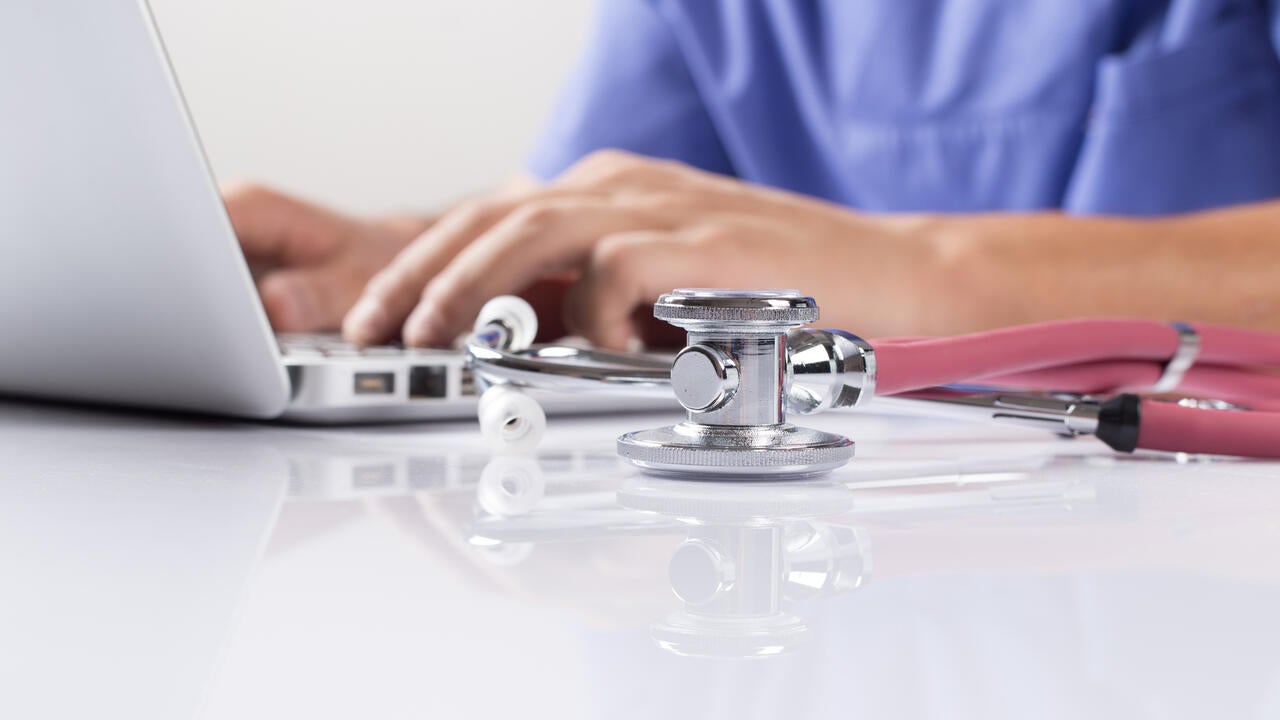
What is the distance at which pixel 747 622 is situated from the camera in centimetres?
23

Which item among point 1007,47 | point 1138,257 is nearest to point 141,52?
point 1138,257

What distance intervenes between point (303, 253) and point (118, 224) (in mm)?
641

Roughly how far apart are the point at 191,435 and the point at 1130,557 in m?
0.39

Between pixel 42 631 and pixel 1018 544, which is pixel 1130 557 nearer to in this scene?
pixel 1018 544

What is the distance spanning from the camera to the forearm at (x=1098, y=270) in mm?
982

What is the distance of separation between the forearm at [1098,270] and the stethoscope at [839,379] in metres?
0.39

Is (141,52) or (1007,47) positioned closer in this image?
(141,52)

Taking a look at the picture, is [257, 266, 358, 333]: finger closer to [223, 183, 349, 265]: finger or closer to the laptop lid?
[223, 183, 349, 265]: finger

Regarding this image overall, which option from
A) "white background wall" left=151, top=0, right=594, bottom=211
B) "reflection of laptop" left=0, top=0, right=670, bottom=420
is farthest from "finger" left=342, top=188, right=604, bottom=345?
"white background wall" left=151, top=0, right=594, bottom=211

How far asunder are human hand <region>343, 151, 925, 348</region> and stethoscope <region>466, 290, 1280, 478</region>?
0.66ft

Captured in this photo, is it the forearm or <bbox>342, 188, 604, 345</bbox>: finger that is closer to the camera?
<bbox>342, 188, 604, 345</bbox>: finger

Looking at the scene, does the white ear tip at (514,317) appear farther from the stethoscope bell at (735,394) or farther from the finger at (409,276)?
the finger at (409,276)

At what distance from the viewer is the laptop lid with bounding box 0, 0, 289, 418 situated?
43cm

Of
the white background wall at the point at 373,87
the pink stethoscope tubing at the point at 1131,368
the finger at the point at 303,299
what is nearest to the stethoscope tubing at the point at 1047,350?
the pink stethoscope tubing at the point at 1131,368
